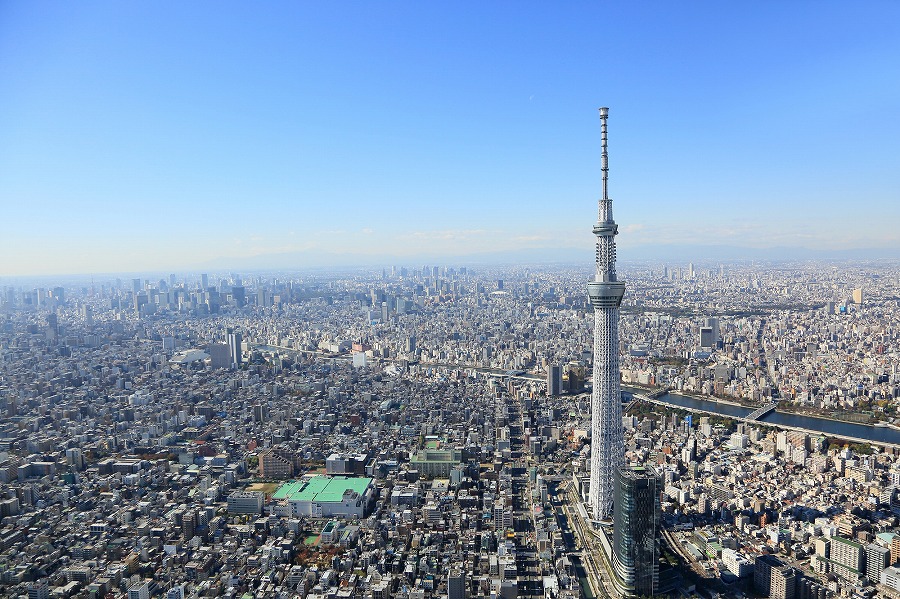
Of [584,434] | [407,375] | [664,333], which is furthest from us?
[664,333]

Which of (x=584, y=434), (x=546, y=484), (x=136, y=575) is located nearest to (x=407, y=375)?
(x=584, y=434)

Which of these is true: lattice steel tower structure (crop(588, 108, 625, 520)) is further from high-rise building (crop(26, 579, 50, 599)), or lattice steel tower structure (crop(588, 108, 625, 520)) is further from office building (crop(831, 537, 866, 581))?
high-rise building (crop(26, 579, 50, 599))

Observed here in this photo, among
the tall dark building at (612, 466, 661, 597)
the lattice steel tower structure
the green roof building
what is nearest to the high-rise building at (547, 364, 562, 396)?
the lattice steel tower structure

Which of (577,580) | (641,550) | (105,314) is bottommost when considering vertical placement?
(577,580)

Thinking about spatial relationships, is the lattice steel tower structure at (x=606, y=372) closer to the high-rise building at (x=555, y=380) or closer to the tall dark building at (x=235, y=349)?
the high-rise building at (x=555, y=380)

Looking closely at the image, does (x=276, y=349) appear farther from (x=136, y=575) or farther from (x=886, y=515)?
(x=886, y=515)

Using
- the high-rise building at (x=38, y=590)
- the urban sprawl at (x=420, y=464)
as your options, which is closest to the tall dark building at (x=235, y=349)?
the urban sprawl at (x=420, y=464)
